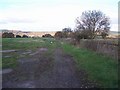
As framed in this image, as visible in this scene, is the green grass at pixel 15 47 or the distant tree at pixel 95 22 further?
the distant tree at pixel 95 22

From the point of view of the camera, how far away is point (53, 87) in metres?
10.6

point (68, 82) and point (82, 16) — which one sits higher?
point (82, 16)

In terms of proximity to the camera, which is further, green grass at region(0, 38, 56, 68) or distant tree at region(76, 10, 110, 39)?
distant tree at region(76, 10, 110, 39)

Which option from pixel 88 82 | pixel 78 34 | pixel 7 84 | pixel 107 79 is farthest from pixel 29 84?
pixel 78 34

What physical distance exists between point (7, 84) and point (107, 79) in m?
4.32

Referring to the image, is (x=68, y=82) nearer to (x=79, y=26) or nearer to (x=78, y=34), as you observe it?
(x=78, y=34)

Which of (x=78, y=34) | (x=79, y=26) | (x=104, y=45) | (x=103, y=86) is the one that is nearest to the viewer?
(x=103, y=86)

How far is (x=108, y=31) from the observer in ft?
257

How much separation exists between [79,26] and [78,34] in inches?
711

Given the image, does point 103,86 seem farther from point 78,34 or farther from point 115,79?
point 78,34

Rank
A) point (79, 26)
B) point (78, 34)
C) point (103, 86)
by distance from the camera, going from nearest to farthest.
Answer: point (103, 86) → point (78, 34) → point (79, 26)

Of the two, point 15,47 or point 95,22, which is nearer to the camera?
point 15,47

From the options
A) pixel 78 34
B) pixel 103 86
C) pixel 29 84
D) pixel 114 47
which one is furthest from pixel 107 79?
pixel 78 34

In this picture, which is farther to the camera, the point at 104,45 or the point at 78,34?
the point at 78,34
